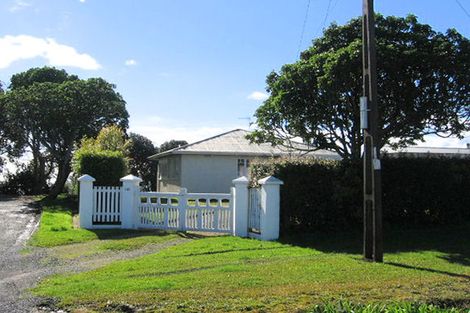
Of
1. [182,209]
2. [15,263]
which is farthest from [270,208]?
[15,263]

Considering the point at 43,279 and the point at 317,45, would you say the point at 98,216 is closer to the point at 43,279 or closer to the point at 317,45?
the point at 43,279

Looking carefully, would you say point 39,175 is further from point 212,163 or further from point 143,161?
point 212,163

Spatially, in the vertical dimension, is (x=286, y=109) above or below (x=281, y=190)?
above

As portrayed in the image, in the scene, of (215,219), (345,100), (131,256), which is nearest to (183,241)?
(215,219)

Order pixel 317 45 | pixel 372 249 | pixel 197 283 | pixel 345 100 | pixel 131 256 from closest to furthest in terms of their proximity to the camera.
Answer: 1. pixel 197 283
2. pixel 372 249
3. pixel 131 256
4. pixel 345 100
5. pixel 317 45

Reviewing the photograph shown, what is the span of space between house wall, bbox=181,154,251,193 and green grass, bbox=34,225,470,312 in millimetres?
16136

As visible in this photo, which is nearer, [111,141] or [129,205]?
[129,205]

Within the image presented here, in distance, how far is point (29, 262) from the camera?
11172 millimetres

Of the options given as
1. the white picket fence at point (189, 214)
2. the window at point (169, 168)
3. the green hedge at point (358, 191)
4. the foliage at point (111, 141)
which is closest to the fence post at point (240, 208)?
the white picket fence at point (189, 214)

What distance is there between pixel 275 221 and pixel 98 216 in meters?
5.86

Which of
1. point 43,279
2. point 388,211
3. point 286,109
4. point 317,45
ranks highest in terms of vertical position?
point 317,45

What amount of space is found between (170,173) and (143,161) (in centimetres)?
1718

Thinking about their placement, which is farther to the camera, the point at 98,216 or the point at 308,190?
the point at 98,216

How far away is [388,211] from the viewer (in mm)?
15406
